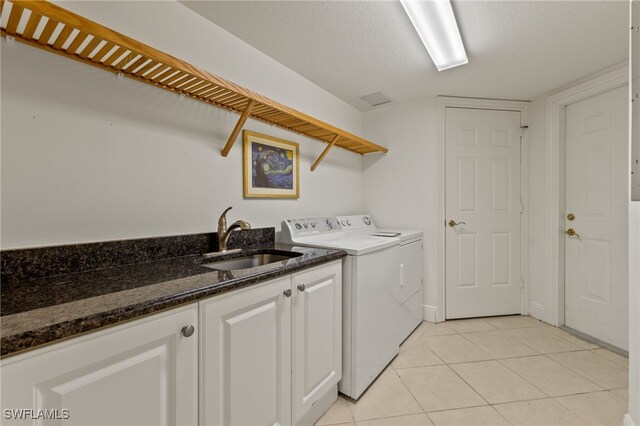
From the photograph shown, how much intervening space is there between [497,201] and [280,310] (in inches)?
109

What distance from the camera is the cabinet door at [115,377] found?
61cm

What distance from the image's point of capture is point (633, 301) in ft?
4.41

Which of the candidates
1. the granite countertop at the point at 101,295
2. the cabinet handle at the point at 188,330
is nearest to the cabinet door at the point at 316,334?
the granite countertop at the point at 101,295

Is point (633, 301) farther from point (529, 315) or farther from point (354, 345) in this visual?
point (529, 315)

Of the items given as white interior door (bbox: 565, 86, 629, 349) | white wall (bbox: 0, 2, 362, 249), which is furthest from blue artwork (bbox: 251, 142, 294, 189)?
white interior door (bbox: 565, 86, 629, 349)

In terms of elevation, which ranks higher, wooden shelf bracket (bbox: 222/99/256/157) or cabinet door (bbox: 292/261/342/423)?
wooden shelf bracket (bbox: 222/99/256/157)

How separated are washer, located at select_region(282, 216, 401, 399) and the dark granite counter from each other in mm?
490

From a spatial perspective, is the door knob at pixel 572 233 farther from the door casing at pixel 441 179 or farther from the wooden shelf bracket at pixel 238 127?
the wooden shelf bracket at pixel 238 127

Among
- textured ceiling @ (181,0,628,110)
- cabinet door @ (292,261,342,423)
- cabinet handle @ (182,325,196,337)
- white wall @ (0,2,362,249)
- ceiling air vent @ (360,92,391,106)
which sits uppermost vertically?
ceiling air vent @ (360,92,391,106)

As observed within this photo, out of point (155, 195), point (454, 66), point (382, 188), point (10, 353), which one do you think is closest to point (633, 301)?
point (454, 66)

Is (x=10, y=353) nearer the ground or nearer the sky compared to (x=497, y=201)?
nearer the ground

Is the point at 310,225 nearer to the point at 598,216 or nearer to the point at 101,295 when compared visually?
the point at 101,295

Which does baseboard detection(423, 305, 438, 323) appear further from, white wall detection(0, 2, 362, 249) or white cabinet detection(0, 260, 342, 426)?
white wall detection(0, 2, 362, 249)

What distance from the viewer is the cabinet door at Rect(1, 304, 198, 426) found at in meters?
0.61
